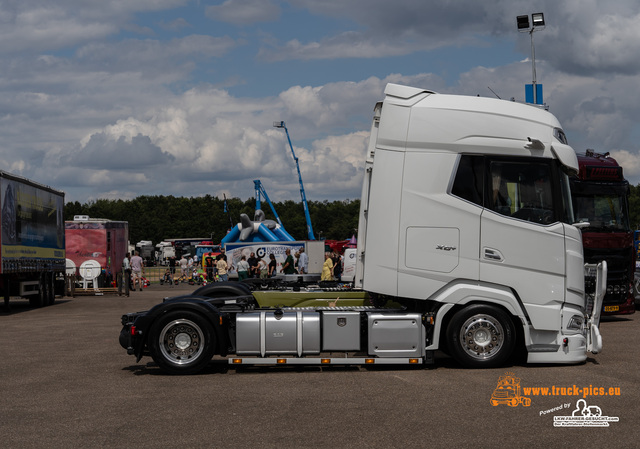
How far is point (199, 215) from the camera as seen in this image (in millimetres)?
161250

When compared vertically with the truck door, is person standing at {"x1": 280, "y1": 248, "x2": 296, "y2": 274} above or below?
below

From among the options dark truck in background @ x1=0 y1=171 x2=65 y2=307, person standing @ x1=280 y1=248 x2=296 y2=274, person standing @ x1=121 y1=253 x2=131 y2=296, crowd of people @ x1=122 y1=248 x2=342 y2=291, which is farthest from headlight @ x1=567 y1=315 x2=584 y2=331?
person standing @ x1=121 y1=253 x2=131 y2=296

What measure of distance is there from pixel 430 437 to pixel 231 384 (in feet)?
11.6

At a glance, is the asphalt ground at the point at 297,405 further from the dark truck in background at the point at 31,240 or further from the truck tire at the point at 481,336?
the dark truck in background at the point at 31,240

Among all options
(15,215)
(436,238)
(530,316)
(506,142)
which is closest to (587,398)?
(530,316)

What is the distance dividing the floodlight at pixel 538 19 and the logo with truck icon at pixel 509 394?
52.1ft

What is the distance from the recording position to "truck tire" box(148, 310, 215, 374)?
34.2 ft

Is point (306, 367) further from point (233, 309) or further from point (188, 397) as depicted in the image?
point (188, 397)

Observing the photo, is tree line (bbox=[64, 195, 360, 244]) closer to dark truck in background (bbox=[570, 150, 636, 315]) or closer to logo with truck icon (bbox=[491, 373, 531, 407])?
dark truck in background (bbox=[570, 150, 636, 315])

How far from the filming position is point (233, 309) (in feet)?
35.8

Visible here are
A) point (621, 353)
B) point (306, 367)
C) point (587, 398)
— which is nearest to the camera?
point (587, 398)

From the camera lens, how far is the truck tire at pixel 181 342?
10.4 meters

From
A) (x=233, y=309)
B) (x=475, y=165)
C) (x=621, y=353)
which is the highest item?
(x=475, y=165)

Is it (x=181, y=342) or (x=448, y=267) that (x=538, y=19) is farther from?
(x=181, y=342)
